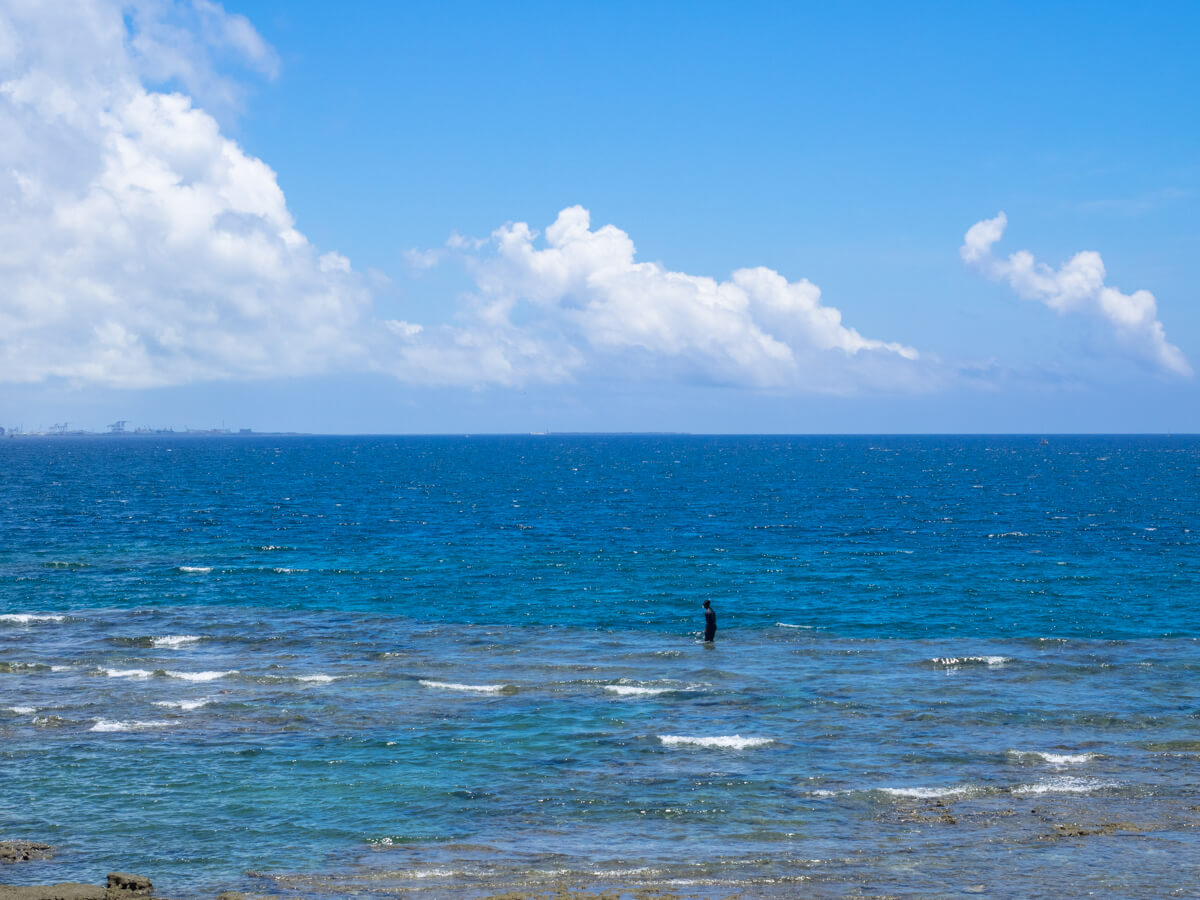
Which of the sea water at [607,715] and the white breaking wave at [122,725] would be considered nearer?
the sea water at [607,715]

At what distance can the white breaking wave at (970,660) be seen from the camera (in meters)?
45.5

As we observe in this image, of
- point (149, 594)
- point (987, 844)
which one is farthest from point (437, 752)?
point (149, 594)

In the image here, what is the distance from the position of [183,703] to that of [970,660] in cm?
3247

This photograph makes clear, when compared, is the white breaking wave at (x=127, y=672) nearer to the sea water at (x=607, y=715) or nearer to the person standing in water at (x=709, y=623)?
the sea water at (x=607, y=715)

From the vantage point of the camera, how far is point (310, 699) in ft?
128

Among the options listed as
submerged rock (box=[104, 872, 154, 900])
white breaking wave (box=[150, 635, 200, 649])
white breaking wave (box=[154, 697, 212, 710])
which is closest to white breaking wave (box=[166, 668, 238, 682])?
white breaking wave (box=[154, 697, 212, 710])

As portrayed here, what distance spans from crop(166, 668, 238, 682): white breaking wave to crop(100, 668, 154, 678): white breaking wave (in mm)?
950

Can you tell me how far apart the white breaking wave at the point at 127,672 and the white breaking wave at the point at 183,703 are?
4.86m

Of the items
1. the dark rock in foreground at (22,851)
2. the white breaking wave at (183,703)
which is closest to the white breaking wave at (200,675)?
the white breaking wave at (183,703)

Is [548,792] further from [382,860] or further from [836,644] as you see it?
[836,644]

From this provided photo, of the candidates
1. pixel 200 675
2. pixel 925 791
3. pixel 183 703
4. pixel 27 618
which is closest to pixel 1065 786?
pixel 925 791

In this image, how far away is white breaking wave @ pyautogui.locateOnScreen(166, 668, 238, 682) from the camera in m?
42.2

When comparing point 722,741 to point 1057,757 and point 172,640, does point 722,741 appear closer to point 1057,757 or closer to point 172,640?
point 1057,757

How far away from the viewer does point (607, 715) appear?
37438 mm
